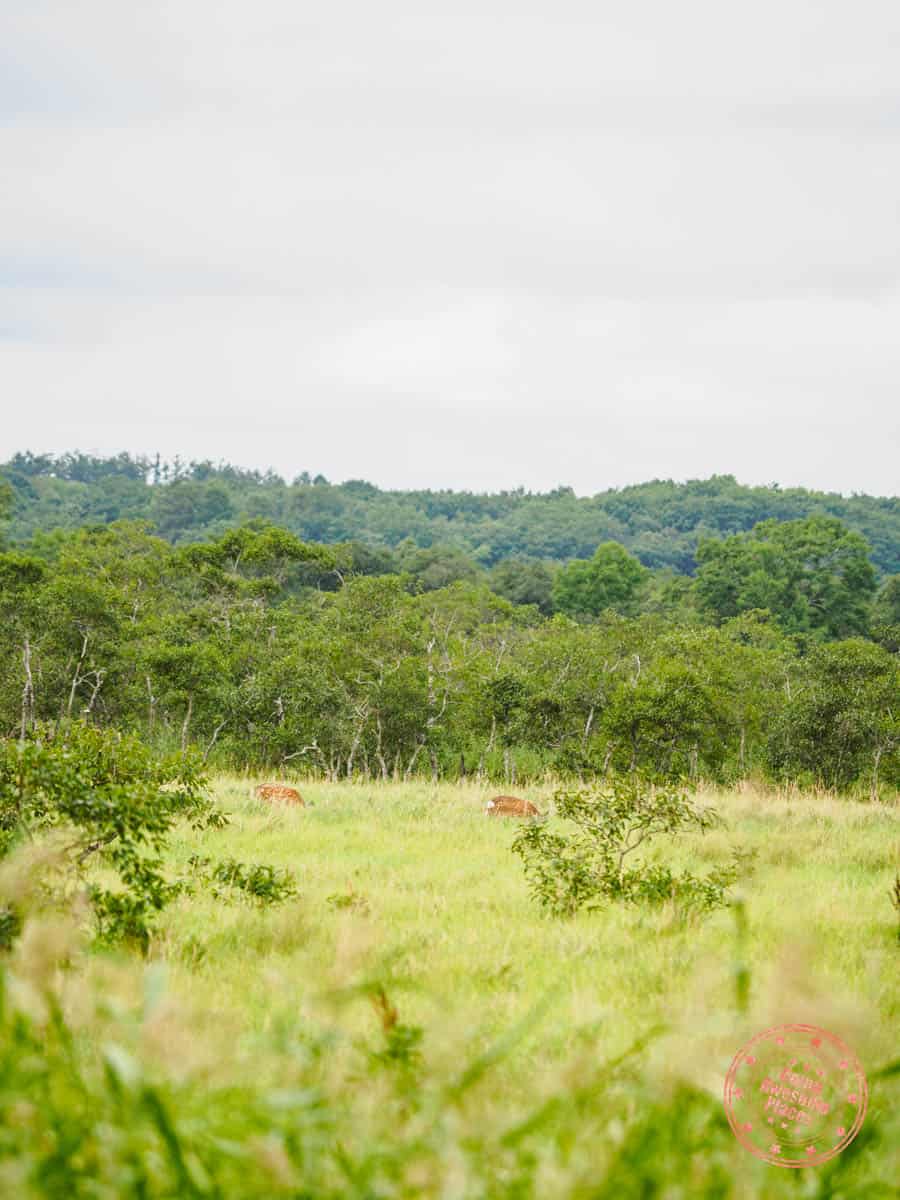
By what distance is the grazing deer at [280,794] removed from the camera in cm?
1639

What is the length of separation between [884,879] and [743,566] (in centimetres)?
6716

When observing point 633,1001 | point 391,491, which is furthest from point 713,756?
point 391,491

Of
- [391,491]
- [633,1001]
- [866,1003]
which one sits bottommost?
[633,1001]

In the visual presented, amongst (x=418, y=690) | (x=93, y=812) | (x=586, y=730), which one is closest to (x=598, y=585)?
(x=418, y=690)

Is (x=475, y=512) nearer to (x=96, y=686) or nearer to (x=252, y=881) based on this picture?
(x=96, y=686)

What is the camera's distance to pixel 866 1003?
500cm

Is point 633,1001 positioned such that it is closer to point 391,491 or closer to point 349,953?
point 349,953

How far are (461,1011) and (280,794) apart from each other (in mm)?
12482

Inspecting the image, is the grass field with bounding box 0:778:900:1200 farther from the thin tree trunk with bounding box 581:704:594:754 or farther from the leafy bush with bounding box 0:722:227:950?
the thin tree trunk with bounding box 581:704:594:754

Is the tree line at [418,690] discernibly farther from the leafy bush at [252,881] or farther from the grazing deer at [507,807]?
the leafy bush at [252,881]

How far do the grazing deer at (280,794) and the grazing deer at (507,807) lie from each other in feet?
10.6

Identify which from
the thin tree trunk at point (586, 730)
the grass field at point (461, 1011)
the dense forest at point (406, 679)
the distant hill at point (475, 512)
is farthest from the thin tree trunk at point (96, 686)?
the distant hill at point (475, 512)

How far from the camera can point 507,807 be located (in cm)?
1630

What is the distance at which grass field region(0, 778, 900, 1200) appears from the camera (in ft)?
4.52
